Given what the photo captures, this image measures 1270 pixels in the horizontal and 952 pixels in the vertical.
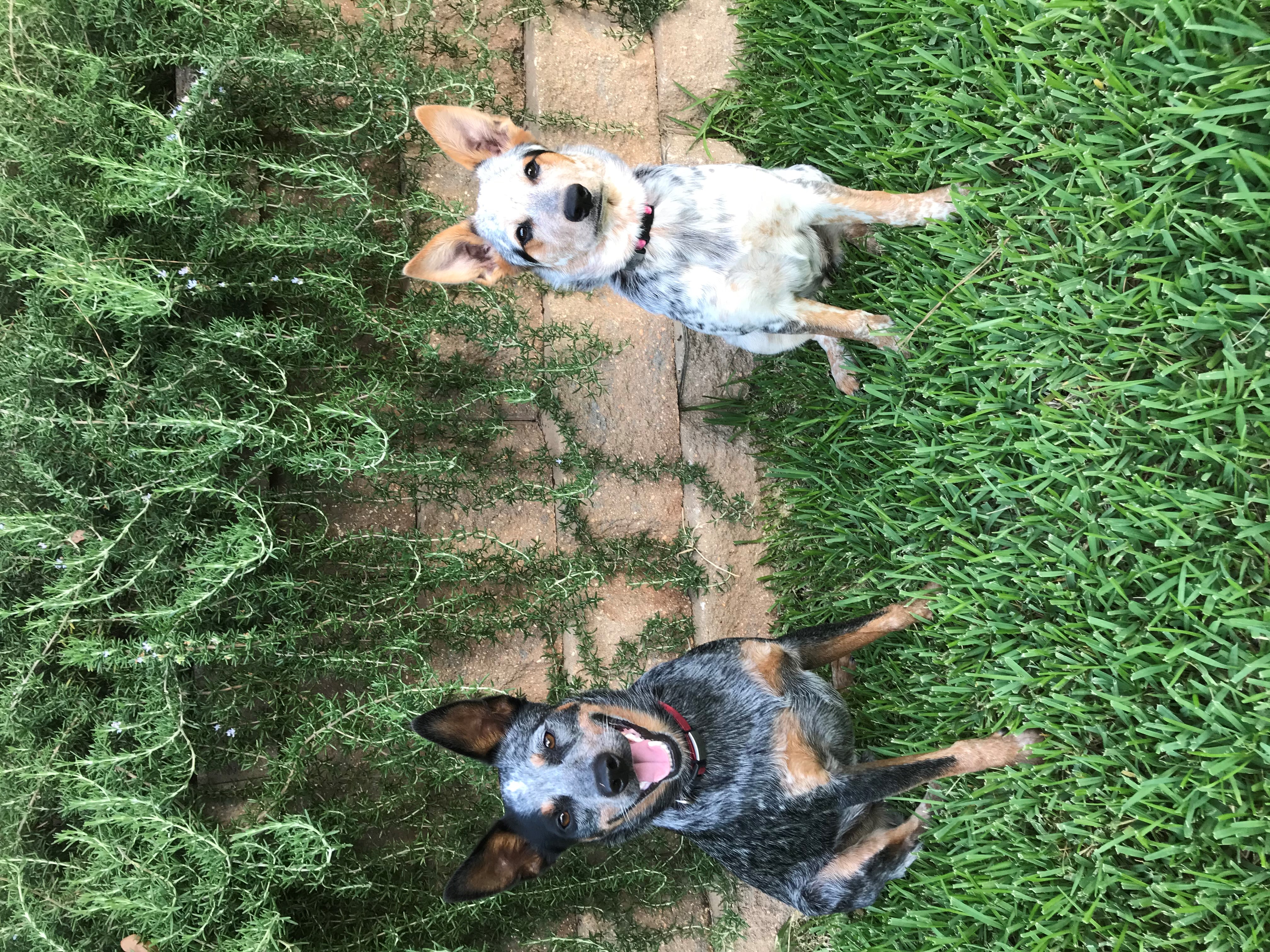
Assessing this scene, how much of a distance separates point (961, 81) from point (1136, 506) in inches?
60.8

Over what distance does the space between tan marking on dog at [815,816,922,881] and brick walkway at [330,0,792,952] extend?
907 millimetres

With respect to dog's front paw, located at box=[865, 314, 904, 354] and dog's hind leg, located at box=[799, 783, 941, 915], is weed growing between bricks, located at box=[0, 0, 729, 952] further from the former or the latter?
dog's front paw, located at box=[865, 314, 904, 354]

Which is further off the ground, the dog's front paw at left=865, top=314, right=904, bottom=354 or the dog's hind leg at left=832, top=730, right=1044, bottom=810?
the dog's front paw at left=865, top=314, right=904, bottom=354

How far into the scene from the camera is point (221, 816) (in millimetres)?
2799

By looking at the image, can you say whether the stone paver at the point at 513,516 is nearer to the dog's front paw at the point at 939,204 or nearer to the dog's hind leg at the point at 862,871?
the dog's hind leg at the point at 862,871

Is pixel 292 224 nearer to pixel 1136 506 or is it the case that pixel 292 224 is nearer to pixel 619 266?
pixel 619 266

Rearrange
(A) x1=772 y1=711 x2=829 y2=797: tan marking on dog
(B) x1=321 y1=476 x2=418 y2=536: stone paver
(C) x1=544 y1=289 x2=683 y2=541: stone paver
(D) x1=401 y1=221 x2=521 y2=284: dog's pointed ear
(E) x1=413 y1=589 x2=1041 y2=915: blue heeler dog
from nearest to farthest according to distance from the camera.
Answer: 1. (E) x1=413 y1=589 x2=1041 y2=915: blue heeler dog
2. (A) x1=772 y1=711 x2=829 y2=797: tan marking on dog
3. (D) x1=401 y1=221 x2=521 y2=284: dog's pointed ear
4. (B) x1=321 y1=476 x2=418 y2=536: stone paver
5. (C) x1=544 y1=289 x2=683 y2=541: stone paver

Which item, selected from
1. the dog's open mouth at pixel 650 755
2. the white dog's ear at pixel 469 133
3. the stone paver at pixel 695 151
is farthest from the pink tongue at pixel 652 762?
the stone paver at pixel 695 151

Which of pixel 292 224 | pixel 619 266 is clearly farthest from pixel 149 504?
pixel 619 266

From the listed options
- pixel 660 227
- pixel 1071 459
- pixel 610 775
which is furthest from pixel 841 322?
pixel 610 775

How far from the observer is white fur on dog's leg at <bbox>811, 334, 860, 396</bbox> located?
9.78 feet

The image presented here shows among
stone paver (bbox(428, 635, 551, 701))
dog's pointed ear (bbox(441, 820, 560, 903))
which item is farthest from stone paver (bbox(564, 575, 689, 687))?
dog's pointed ear (bbox(441, 820, 560, 903))

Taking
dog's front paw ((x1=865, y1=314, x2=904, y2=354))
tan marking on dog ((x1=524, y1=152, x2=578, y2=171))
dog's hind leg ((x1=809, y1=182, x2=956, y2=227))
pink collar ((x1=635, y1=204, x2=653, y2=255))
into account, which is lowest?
dog's front paw ((x1=865, y1=314, x2=904, y2=354))

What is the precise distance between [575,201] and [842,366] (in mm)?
1236
